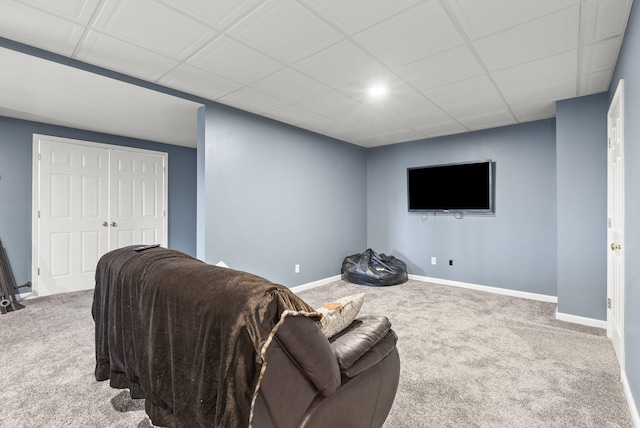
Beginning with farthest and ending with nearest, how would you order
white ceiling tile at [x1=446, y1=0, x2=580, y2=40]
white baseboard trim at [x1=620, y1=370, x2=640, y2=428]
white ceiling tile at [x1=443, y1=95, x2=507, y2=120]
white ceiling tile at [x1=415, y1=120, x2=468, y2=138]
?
1. white ceiling tile at [x1=415, y1=120, x2=468, y2=138]
2. white ceiling tile at [x1=443, y1=95, x2=507, y2=120]
3. white ceiling tile at [x1=446, y1=0, x2=580, y2=40]
4. white baseboard trim at [x1=620, y1=370, x2=640, y2=428]

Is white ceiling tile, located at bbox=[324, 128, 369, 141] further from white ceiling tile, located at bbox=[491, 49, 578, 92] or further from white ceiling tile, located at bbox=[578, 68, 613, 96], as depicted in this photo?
white ceiling tile, located at bbox=[578, 68, 613, 96]

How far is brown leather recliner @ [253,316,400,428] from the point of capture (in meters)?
0.96

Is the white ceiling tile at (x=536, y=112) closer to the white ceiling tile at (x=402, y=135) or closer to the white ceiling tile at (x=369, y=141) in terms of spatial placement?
the white ceiling tile at (x=402, y=135)

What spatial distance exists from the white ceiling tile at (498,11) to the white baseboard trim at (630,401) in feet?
7.73

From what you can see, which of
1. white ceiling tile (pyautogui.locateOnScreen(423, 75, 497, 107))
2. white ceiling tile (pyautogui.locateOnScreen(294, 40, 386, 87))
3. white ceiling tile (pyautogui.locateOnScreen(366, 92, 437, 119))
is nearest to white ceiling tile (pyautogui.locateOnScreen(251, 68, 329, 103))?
white ceiling tile (pyautogui.locateOnScreen(294, 40, 386, 87))

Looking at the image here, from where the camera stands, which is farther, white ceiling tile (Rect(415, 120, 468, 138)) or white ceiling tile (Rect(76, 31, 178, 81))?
white ceiling tile (Rect(415, 120, 468, 138))

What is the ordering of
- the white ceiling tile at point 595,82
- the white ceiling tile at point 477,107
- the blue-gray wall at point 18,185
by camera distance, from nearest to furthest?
the white ceiling tile at point 595,82
the white ceiling tile at point 477,107
the blue-gray wall at point 18,185

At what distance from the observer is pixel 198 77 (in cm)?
284

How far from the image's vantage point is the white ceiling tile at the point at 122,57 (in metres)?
2.28

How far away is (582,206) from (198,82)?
Result: 4.02 m

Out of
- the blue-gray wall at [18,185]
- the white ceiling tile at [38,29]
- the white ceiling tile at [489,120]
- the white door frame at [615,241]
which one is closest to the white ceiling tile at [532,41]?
the white door frame at [615,241]

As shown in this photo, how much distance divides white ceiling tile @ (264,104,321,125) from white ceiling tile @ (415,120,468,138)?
166 cm

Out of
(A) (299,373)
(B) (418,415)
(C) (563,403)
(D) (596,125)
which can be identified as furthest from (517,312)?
(A) (299,373)

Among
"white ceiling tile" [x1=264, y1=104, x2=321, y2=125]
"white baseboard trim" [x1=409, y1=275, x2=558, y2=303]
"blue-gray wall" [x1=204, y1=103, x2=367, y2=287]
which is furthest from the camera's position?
"white baseboard trim" [x1=409, y1=275, x2=558, y2=303]
